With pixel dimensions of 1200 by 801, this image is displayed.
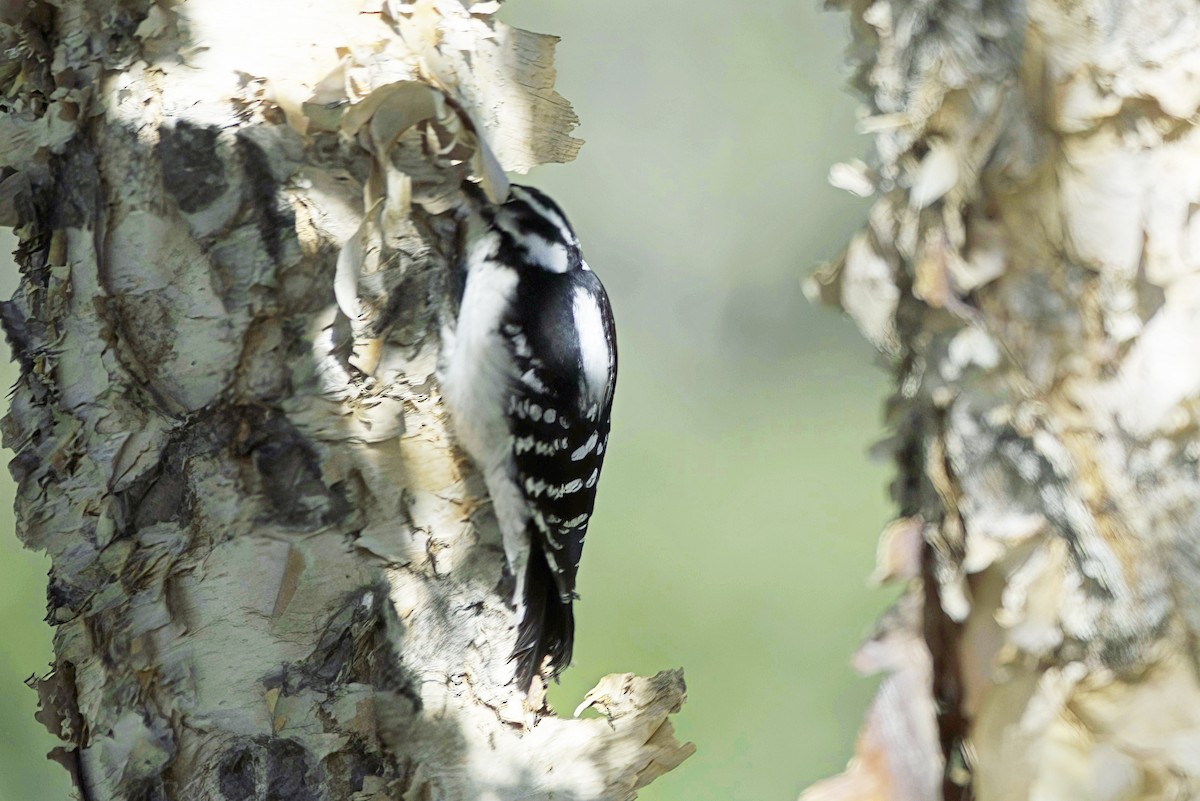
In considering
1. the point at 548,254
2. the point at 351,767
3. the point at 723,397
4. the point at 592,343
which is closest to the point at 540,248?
the point at 548,254

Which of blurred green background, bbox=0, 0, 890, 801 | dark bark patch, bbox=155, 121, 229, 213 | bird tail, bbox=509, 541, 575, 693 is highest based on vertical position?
dark bark patch, bbox=155, 121, 229, 213

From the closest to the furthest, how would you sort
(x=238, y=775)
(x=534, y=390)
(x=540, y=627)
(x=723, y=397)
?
(x=238, y=775), (x=540, y=627), (x=534, y=390), (x=723, y=397)

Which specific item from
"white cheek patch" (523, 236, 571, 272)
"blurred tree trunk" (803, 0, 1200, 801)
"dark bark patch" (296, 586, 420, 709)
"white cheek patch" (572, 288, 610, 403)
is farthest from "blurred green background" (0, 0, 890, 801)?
"blurred tree trunk" (803, 0, 1200, 801)

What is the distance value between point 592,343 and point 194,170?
77cm

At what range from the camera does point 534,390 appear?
1740mm

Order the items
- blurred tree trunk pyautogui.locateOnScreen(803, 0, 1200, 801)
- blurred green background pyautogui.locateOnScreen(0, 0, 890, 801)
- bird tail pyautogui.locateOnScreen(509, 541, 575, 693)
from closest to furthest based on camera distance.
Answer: blurred tree trunk pyautogui.locateOnScreen(803, 0, 1200, 801), bird tail pyautogui.locateOnScreen(509, 541, 575, 693), blurred green background pyautogui.locateOnScreen(0, 0, 890, 801)

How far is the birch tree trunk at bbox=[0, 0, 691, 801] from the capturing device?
1.18 meters

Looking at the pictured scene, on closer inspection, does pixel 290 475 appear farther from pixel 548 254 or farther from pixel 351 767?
pixel 548 254

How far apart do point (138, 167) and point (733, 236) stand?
131 inches

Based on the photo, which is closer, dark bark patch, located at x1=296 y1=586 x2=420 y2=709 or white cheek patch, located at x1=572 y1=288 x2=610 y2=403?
dark bark patch, located at x1=296 y1=586 x2=420 y2=709

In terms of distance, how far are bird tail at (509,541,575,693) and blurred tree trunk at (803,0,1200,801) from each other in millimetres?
542

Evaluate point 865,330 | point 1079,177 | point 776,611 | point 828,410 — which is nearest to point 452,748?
point 865,330

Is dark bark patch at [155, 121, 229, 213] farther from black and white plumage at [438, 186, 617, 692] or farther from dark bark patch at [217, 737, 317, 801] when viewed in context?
dark bark patch at [217, 737, 317, 801]

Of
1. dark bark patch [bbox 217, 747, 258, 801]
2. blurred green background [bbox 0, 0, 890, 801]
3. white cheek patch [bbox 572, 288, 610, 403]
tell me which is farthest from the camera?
blurred green background [bbox 0, 0, 890, 801]
